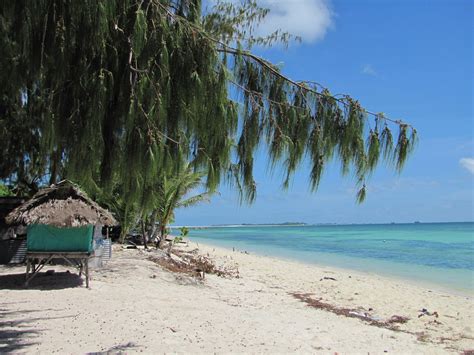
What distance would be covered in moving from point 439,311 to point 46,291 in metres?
8.04

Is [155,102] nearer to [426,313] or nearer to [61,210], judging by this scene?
[61,210]

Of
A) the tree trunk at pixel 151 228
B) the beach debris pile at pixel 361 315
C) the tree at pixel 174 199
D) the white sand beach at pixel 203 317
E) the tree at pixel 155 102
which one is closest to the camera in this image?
the tree at pixel 155 102

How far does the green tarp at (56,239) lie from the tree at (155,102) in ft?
17.8

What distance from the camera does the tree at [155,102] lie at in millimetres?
3006

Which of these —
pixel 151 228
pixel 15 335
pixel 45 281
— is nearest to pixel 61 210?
pixel 45 281

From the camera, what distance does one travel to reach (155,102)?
3.04 meters

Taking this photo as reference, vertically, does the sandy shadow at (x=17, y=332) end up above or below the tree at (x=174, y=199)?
below

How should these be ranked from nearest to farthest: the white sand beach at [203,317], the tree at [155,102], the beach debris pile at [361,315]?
the tree at [155,102]
the white sand beach at [203,317]
the beach debris pile at [361,315]

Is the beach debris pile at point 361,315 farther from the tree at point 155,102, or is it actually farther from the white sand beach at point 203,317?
the tree at point 155,102

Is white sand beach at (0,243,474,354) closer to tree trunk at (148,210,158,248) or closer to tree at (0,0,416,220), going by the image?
tree at (0,0,416,220)

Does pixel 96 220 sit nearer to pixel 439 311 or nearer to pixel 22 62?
pixel 22 62

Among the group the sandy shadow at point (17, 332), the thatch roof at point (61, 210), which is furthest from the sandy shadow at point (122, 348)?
the thatch roof at point (61, 210)

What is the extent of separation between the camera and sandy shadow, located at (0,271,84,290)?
8.77m

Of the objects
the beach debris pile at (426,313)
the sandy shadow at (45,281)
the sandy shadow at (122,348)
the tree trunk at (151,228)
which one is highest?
the tree trunk at (151,228)
